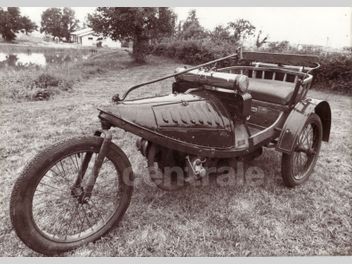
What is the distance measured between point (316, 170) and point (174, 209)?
202 centimetres

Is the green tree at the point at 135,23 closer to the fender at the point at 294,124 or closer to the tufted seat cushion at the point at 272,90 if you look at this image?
the tufted seat cushion at the point at 272,90

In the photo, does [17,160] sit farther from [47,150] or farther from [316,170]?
[316,170]

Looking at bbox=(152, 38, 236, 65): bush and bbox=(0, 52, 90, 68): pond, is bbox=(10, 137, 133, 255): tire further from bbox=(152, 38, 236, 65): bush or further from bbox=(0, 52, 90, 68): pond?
bbox=(152, 38, 236, 65): bush

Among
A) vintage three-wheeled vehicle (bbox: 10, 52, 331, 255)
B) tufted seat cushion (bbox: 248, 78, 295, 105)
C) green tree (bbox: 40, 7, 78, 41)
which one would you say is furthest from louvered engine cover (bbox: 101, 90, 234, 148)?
green tree (bbox: 40, 7, 78, 41)

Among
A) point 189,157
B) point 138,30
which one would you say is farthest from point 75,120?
point 138,30

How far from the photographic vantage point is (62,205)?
2.77 m

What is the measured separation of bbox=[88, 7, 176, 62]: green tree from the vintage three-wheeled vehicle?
14.3m

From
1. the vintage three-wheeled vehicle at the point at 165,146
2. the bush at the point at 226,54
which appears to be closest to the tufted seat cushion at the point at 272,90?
the vintage three-wheeled vehicle at the point at 165,146

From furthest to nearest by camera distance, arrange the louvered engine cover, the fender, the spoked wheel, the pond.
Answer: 1. the pond
2. the spoked wheel
3. the fender
4. the louvered engine cover

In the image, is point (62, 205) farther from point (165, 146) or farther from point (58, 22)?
point (58, 22)

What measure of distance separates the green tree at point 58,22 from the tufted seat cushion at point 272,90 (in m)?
49.2

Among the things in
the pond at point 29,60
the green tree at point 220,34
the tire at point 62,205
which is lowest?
the pond at point 29,60

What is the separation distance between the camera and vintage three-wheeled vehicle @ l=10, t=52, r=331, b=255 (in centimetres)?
203

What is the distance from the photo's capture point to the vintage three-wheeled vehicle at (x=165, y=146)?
2.03 metres
